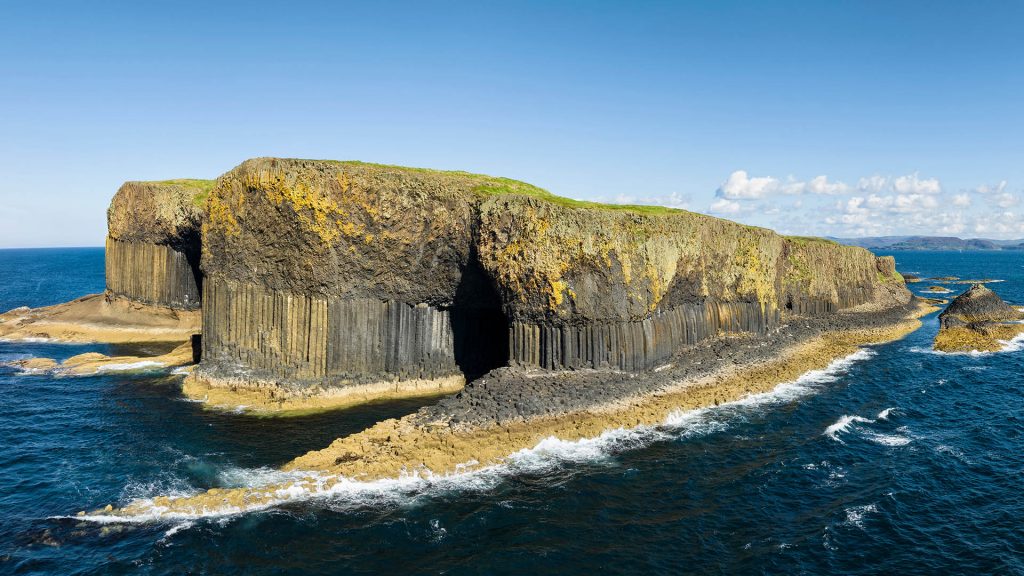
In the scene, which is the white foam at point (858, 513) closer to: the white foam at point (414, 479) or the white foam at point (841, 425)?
the white foam at point (841, 425)

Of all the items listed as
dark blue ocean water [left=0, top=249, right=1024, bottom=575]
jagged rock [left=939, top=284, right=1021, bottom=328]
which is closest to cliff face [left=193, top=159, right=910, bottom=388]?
dark blue ocean water [left=0, top=249, right=1024, bottom=575]

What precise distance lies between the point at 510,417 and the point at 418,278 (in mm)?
12246

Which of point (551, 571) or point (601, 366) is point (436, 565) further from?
point (601, 366)

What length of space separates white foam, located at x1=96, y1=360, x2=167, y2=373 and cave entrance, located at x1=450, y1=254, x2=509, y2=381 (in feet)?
81.0

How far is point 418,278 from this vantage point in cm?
3675

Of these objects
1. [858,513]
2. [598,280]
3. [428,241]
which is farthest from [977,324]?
[428,241]

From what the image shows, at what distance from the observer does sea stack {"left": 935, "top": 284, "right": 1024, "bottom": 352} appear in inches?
2051

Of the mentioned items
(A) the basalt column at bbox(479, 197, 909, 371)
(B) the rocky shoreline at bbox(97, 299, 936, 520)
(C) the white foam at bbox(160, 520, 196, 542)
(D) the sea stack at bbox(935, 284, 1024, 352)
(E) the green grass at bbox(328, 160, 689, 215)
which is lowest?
(C) the white foam at bbox(160, 520, 196, 542)

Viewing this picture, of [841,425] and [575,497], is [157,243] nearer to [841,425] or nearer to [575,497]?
[575,497]

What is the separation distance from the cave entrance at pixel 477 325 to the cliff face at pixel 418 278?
0.10m

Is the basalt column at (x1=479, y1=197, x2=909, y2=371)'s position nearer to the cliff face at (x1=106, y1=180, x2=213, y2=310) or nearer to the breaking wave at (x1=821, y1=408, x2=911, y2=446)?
the breaking wave at (x1=821, y1=408, x2=911, y2=446)

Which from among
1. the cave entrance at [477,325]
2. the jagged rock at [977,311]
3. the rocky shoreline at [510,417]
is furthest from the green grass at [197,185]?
the jagged rock at [977,311]

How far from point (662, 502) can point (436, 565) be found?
32.1 feet

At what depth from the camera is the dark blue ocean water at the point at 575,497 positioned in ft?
60.4
